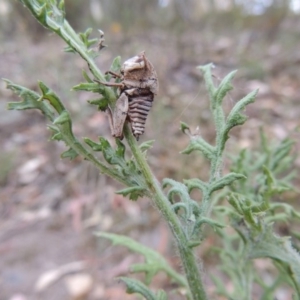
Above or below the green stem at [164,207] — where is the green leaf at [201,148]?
above

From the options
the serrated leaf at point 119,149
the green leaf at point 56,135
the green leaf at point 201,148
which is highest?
the green leaf at point 56,135

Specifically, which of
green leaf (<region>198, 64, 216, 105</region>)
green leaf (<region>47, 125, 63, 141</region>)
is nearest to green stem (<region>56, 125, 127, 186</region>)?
green leaf (<region>47, 125, 63, 141</region>)

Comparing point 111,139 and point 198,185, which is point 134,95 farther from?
point 111,139

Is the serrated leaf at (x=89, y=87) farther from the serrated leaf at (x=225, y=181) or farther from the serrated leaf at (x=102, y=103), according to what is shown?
the serrated leaf at (x=225, y=181)

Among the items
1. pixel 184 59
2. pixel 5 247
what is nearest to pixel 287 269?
pixel 5 247

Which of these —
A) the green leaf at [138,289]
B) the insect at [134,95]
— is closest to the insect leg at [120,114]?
the insect at [134,95]

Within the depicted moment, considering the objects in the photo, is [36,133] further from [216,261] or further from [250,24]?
[250,24]
